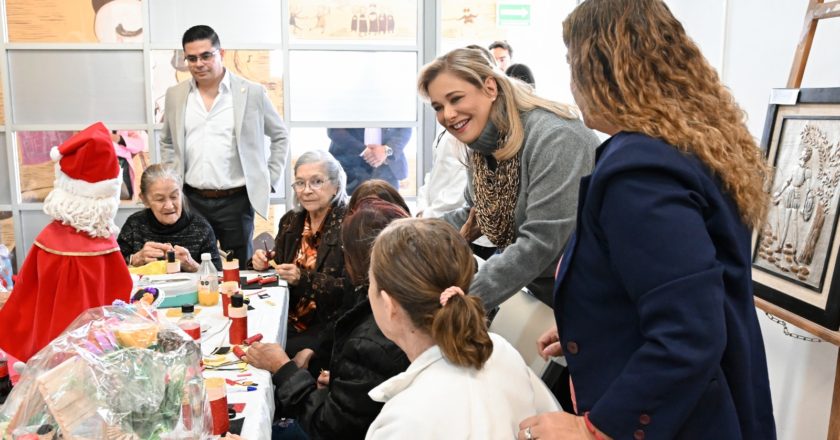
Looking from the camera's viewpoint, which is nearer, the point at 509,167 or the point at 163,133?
the point at 509,167

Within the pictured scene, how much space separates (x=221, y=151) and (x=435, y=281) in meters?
2.84

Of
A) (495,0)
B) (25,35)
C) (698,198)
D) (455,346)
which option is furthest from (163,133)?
(698,198)

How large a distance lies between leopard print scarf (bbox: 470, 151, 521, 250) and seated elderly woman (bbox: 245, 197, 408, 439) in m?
0.27

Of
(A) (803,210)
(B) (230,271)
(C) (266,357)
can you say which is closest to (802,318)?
(A) (803,210)

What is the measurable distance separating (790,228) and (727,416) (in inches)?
42.2

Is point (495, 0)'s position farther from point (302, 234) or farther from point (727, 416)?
point (727, 416)

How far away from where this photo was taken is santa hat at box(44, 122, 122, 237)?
1.75m

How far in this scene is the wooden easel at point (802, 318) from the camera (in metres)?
1.75

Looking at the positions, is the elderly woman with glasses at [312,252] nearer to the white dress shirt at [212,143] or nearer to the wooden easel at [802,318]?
the white dress shirt at [212,143]

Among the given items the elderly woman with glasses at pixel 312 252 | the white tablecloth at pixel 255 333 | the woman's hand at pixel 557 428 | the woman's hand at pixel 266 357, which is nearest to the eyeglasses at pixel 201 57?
the elderly woman with glasses at pixel 312 252

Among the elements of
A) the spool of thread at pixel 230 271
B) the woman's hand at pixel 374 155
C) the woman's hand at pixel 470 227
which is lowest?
the spool of thread at pixel 230 271

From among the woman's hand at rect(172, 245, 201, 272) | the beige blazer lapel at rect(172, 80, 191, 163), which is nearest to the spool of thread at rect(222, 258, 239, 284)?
the woman's hand at rect(172, 245, 201, 272)

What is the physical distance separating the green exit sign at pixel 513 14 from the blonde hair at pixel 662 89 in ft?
11.8

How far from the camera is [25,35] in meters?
4.30
